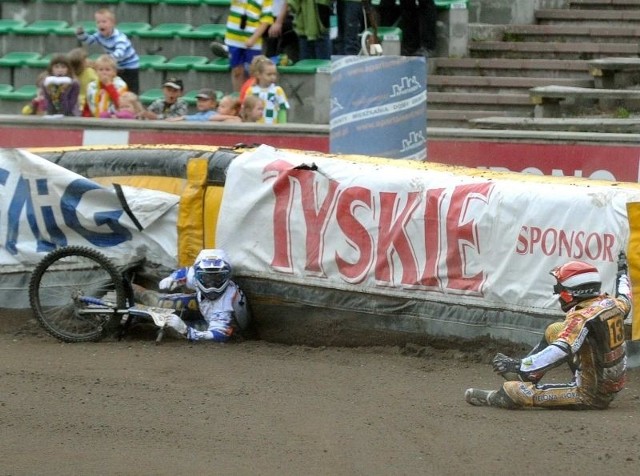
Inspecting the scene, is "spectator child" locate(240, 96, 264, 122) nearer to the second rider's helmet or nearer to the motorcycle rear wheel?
the motorcycle rear wheel

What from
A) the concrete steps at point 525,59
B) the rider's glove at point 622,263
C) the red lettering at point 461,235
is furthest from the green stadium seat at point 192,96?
the rider's glove at point 622,263

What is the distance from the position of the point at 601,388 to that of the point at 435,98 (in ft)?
25.4

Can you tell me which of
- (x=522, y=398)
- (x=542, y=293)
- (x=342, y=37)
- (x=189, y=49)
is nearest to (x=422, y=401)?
(x=522, y=398)

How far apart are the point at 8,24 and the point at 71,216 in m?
8.00

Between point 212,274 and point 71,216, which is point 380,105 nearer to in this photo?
point 212,274

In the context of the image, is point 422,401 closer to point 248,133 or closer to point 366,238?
point 366,238

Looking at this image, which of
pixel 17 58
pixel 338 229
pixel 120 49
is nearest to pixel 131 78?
pixel 120 49

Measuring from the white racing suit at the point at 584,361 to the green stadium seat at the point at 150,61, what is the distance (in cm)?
951

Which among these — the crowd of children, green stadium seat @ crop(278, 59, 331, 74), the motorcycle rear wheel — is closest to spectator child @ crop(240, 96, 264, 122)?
the crowd of children

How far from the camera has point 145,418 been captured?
775 centimetres

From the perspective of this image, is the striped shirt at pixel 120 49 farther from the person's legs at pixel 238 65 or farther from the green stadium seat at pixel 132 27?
the green stadium seat at pixel 132 27

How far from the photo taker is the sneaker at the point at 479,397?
26.3ft

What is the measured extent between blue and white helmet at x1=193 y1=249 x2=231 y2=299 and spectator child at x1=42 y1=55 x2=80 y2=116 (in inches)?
177

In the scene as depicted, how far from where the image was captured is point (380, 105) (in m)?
10.2
